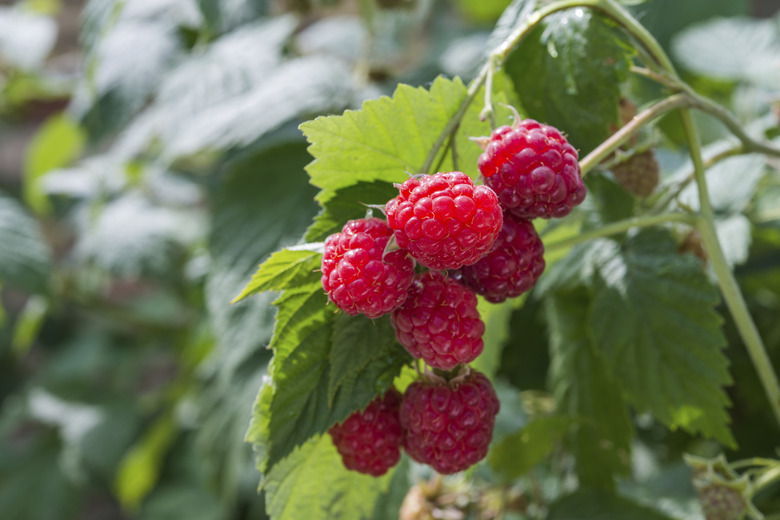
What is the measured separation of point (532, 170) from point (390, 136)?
119 mm

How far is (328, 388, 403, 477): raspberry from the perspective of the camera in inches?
18.9

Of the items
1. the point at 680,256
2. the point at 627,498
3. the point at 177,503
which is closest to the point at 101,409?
the point at 177,503

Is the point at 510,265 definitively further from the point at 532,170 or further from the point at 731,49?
the point at 731,49

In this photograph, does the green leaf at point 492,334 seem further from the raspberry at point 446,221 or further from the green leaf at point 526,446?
the raspberry at point 446,221

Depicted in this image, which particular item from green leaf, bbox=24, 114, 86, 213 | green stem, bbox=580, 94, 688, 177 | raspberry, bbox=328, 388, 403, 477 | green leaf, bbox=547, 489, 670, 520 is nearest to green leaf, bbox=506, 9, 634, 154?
green stem, bbox=580, 94, 688, 177

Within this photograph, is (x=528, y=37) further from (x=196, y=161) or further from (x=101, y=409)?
(x=101, y=409)

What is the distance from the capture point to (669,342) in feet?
1.94

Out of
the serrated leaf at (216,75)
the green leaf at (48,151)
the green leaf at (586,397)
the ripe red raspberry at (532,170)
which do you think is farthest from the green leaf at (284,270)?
the green leaf at (48,151)

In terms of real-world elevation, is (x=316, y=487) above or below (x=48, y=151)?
above

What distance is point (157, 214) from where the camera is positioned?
133cm

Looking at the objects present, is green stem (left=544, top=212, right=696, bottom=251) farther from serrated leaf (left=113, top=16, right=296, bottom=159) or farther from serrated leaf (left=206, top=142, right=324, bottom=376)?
serrated leaf (left=113, top=16, right=296, bottom=159)

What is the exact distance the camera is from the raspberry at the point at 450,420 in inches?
17.8

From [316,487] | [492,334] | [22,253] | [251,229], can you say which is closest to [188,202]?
[22,253]

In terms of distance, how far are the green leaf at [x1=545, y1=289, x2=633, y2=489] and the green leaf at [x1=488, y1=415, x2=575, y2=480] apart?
0.10 feet
